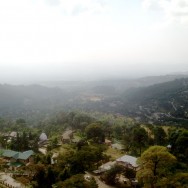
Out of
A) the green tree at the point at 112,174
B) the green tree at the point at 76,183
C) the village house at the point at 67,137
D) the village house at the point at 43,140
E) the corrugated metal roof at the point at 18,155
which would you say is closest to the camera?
the green tree at the point at 76,183

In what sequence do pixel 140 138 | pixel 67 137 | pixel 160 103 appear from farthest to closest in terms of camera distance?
pixel 160 103 < pixel 67 137 < pixel 140 138

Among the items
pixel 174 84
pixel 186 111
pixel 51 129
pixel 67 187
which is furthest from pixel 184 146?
pixel 174 84

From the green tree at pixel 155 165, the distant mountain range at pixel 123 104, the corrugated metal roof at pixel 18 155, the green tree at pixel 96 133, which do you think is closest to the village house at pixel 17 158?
the corrugated metal roof at pixel 18 155

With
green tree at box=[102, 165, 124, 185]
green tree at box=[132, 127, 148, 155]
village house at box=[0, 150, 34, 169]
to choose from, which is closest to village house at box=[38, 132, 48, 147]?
village house at box=[0, 150, 34, 169]

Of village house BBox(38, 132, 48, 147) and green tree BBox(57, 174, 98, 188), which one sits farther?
village house BBox(38, 132, 48, 147)

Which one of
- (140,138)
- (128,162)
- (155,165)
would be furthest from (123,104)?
(155,165)

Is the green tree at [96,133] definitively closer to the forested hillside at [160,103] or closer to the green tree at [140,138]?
the green tree at [140,138]

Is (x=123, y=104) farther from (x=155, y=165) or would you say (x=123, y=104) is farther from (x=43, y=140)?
(x=155, y=165)

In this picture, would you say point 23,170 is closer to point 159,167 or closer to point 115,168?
point 115,168

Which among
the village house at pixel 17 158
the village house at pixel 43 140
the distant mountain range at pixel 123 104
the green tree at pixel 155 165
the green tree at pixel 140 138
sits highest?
the green tree at pixel 155 165

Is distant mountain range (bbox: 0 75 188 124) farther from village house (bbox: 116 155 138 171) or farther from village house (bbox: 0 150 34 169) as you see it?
village house (bbox: 0 150 34 169)
